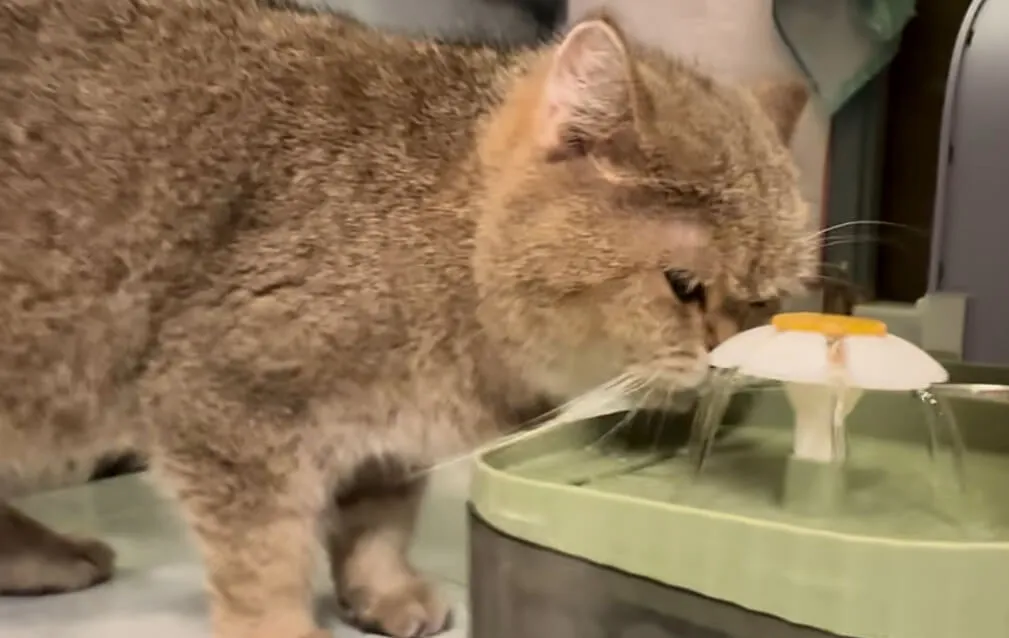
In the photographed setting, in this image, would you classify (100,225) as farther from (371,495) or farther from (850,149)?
(850,149)

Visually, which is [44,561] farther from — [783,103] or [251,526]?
[783,103]

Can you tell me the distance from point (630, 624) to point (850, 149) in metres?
1.44

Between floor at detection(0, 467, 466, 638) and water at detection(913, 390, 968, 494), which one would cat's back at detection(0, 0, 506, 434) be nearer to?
floor at detection(0, 467, 466, 638)

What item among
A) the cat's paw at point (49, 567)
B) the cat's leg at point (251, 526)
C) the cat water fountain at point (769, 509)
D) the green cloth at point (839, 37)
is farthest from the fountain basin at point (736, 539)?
the green cloth at point (839, 37)

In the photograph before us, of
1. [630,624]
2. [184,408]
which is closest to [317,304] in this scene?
[184,408]

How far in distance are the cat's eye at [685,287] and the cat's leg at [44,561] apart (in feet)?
2.21

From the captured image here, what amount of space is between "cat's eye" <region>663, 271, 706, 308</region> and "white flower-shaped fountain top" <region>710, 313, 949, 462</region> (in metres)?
0.06

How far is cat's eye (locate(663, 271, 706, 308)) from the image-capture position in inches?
37.4

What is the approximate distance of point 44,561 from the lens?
1202mm

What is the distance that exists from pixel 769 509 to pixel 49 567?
76 cm

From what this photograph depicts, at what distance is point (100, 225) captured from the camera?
3.29 feet

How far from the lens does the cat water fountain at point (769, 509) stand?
2.12 feet

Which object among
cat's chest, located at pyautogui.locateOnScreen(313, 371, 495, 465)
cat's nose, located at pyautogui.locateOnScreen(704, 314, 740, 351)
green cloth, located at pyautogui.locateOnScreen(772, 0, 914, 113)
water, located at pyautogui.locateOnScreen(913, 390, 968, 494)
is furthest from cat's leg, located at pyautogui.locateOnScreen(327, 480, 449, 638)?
green cloth, located at pyautogui.locateOnScreen(772, 0, 914, 113)

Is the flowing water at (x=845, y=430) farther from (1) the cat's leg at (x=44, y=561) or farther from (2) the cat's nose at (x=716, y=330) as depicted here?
(1) the cat's leg at (x=44, y=561)
